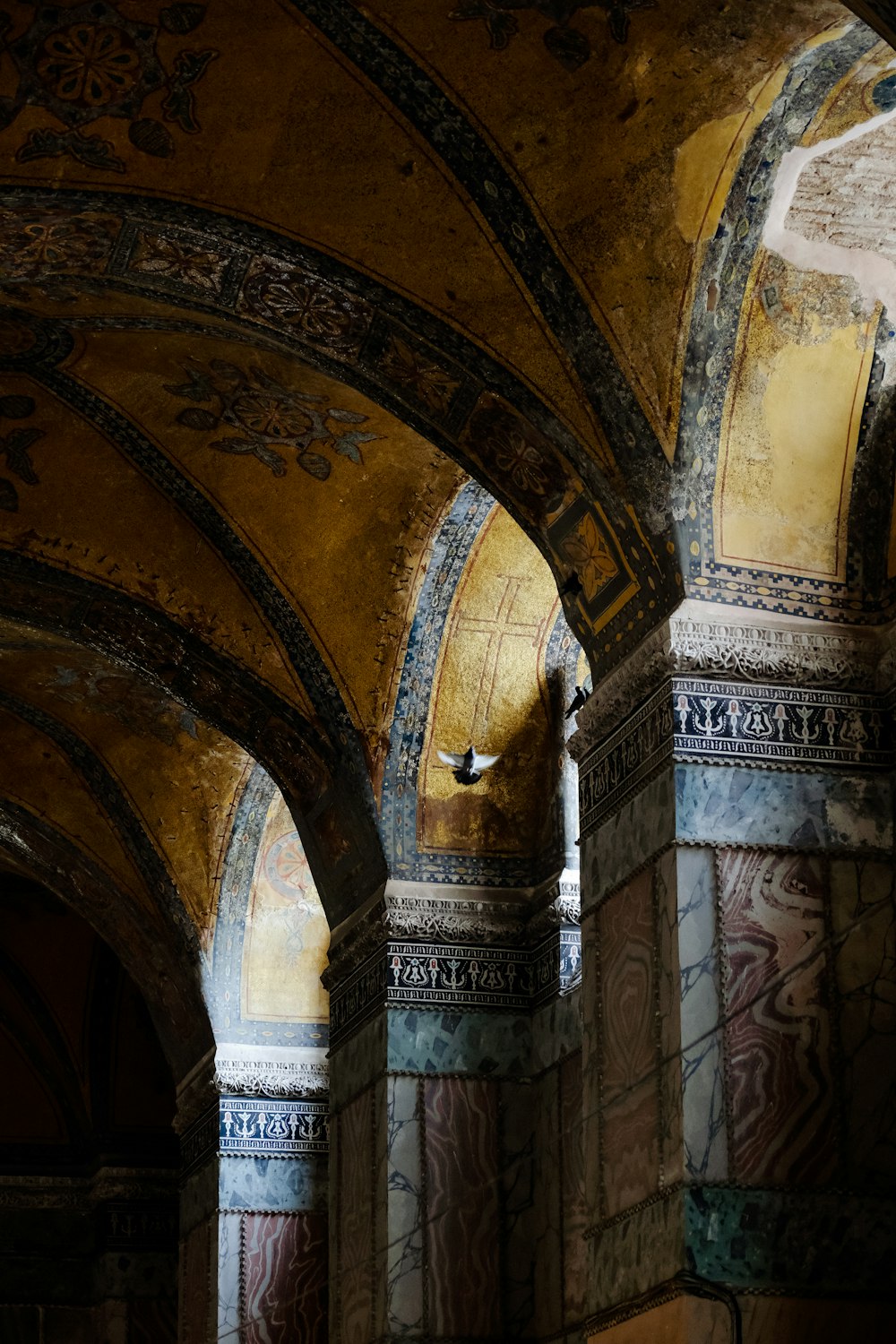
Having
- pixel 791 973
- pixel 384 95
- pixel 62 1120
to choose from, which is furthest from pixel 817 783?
pixel 62 1120

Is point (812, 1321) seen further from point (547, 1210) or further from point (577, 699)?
point (577, 699)

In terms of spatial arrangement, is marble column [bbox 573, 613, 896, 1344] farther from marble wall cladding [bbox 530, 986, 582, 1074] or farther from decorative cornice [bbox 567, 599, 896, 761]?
marble wall cladding [bbox 530, 986, 582, 1074]

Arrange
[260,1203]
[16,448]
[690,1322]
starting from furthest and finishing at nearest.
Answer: [260,1203] < [16,448] < [690,1322]

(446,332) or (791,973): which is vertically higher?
(446,332)

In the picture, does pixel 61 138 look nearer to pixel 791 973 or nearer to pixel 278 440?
pixel 278 440

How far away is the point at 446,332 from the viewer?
28.1 ft

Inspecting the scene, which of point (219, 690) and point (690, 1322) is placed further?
point (219, 690)

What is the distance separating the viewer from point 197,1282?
13.2 meters

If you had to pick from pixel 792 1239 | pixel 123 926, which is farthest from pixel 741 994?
pixel 123 926

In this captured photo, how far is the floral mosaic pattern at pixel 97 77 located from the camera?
25.4 ft

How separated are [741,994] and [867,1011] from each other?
463mm

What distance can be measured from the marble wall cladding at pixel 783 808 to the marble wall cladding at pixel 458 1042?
313 centimetres

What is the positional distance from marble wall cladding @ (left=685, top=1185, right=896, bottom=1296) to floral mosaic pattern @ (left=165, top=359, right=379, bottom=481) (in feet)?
14.6

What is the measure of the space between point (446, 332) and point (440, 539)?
212cm
